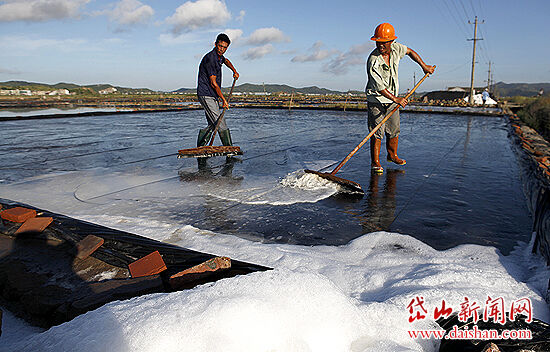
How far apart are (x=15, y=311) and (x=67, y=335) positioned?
1.99 feet

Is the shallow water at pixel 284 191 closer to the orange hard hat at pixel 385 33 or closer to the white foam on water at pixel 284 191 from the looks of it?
the white foam on water at pixel 284 191

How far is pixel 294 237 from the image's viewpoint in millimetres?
2697

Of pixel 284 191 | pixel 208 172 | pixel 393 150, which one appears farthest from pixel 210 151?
pixel 393 150

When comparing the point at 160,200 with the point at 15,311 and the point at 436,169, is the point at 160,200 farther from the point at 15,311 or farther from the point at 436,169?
the point at 436,169

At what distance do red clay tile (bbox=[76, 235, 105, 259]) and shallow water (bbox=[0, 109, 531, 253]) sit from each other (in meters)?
1.01

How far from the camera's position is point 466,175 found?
4.60 m

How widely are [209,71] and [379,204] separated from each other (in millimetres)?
3482

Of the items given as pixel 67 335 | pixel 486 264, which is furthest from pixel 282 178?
pixel 67 335

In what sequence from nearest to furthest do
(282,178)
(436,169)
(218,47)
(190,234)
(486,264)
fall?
(486,264), (190,234), (282,178), (436,169), (218,47)

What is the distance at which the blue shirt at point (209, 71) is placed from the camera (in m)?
5.52

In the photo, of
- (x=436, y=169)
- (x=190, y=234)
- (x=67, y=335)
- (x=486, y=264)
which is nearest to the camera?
(x=67, y=335)

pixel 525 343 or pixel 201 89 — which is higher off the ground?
pixel 201 89

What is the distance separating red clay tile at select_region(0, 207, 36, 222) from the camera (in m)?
2.33

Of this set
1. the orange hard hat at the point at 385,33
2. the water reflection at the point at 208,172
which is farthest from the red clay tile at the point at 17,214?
the orange hard hat at the point at 385,33
